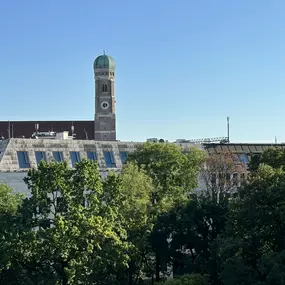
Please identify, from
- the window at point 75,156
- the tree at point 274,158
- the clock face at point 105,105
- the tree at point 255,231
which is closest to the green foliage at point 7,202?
the tree at point 255,231

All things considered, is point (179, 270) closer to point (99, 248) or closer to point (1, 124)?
point (99, 248)

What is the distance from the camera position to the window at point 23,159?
42.4 m

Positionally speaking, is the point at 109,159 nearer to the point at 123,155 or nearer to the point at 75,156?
the point at 123,155

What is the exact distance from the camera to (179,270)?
107 feet

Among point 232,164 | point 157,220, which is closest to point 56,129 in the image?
point 232,164

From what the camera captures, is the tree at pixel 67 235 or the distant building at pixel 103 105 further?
the distant building at pixel 103 105

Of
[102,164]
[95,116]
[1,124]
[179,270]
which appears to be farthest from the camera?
[95,116]

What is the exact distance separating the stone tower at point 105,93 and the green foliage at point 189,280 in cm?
9571

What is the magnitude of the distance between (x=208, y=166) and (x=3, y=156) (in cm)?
1632

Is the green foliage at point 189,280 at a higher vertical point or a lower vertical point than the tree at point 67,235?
lower

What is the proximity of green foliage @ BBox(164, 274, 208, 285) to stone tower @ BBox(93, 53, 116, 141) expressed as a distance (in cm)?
9571

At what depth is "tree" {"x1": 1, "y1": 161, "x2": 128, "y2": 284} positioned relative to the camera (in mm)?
27828

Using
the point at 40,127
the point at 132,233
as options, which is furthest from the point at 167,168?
the point at 40,127

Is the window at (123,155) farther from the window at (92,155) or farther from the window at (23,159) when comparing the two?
the window at (23,159)
